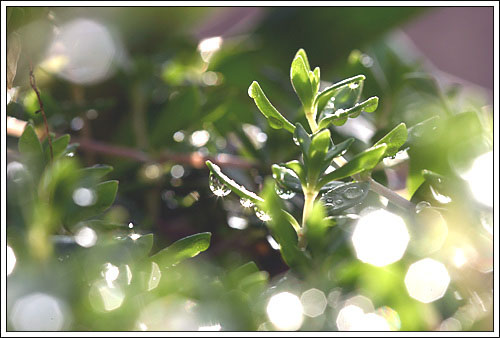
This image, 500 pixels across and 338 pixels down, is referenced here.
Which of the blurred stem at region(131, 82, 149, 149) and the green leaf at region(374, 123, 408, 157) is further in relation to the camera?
the blurred stem at region(131, 82, 149, 149)

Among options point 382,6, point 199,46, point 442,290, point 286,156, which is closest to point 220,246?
point 286,156

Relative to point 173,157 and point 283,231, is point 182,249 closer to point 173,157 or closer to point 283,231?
point 283,231

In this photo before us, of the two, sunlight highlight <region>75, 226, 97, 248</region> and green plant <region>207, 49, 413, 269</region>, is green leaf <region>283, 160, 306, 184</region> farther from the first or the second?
sunlight highlight <region>75, 226, 97, 248</region>

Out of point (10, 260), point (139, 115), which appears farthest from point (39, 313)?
point (139, 115)

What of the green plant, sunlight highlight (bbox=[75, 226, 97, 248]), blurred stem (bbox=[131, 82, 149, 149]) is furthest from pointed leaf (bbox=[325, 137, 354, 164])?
blurred stem (bbox=[131, 82, 149, 149])

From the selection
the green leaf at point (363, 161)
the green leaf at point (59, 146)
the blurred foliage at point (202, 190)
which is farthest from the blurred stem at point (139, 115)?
the green leaf at point (363, 161)
